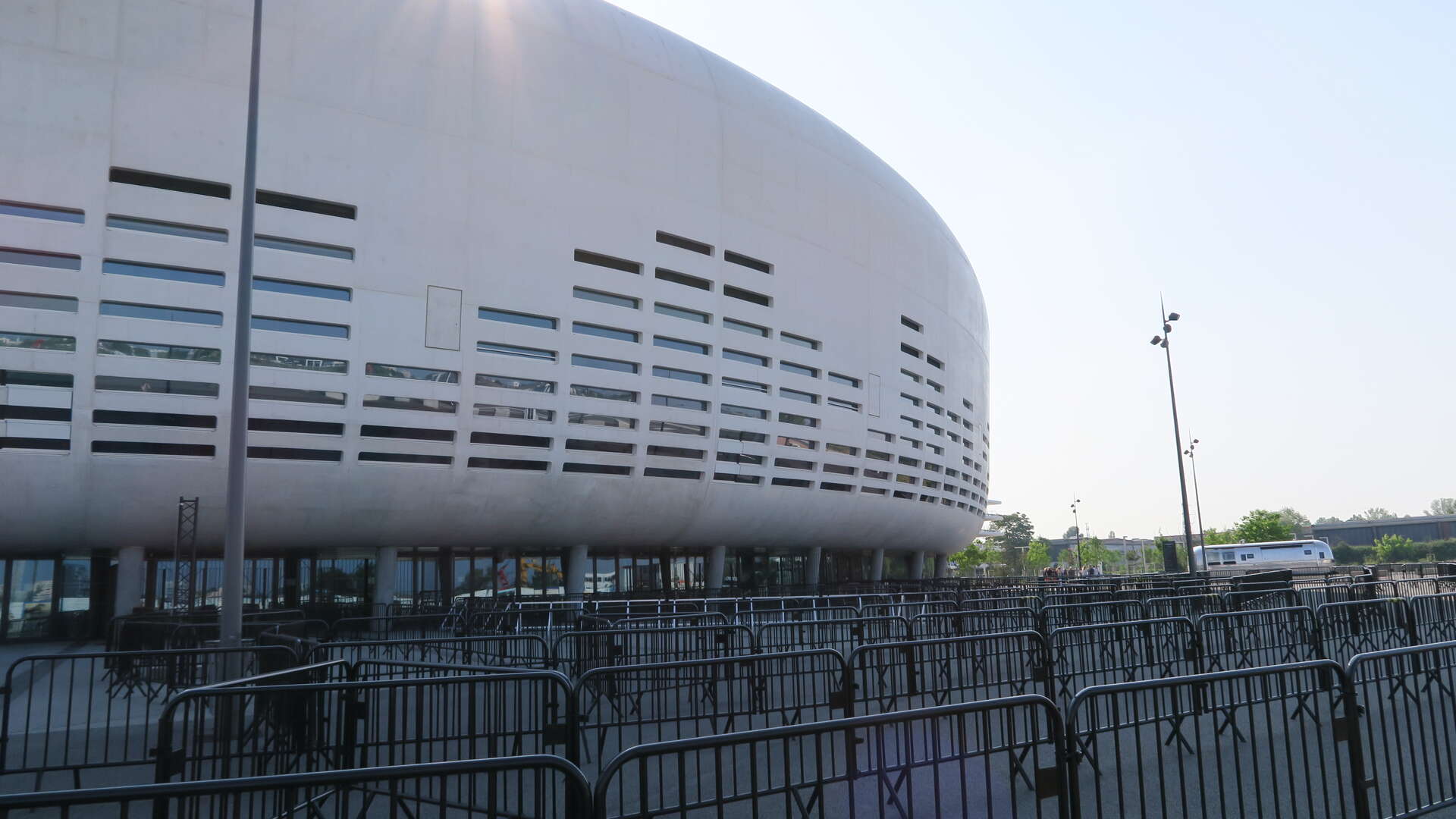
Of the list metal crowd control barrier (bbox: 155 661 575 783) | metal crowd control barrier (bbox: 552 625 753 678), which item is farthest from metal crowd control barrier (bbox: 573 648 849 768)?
metal crowd control barrier (bbox: 155 661 575 783)

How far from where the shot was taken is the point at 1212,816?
20.5 feet

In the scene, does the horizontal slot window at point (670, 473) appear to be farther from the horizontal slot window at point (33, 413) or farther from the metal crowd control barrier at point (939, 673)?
the metal crowd control barrier at point (939, 673)

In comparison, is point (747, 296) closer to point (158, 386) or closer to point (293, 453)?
point (293, 453)

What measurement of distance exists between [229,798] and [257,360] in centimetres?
1912

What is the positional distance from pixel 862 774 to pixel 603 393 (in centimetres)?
2427

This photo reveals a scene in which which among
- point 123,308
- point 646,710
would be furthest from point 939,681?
point 123,308

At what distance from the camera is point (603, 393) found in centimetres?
2905

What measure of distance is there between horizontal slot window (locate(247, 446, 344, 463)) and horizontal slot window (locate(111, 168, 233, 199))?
21.9ft

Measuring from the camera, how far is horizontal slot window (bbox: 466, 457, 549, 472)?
88.8 ft

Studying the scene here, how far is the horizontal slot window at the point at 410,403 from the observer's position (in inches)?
988

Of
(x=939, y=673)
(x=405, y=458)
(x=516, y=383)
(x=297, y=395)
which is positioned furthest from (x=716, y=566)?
(x=939, y=673)

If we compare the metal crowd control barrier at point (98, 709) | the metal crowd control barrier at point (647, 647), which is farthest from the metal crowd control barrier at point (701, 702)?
the metal crowd control barrier at point (98, 709)

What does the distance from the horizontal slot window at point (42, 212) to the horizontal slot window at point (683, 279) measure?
16053 millimetres

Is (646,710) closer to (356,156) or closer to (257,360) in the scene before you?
(257,360)
